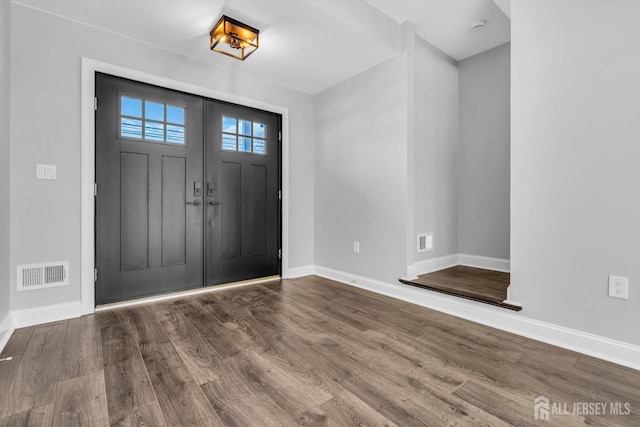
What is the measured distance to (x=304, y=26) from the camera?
8.49 ft

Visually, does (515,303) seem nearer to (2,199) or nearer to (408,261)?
(408,261)

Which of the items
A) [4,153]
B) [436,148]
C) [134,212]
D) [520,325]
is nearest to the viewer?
[4,153]

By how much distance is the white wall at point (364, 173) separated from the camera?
10.3 ft

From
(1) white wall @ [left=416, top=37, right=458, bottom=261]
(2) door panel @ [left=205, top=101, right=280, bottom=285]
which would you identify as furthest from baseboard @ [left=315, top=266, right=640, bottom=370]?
(2) door panel @ [left=205, top=101, right=280, bottom=285]

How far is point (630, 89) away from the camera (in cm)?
181

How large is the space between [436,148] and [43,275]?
3932mm

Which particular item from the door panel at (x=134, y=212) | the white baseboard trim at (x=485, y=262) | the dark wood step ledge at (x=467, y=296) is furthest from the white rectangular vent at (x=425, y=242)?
the door panel at (x=134, y=212)

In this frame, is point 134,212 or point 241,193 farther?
point 241,193

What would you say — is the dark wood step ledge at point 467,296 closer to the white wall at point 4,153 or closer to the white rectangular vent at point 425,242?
the white rectangular vent at point 425,242

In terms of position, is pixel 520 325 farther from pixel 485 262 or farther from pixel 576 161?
pixel 485 262

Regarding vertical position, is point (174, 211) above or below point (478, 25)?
below

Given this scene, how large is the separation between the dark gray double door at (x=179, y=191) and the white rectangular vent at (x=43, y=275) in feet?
0.83

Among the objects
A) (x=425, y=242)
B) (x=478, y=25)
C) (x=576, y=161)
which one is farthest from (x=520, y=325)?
(x=478, y=25)

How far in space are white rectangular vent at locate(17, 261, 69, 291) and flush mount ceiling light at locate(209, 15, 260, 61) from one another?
2.23 m
